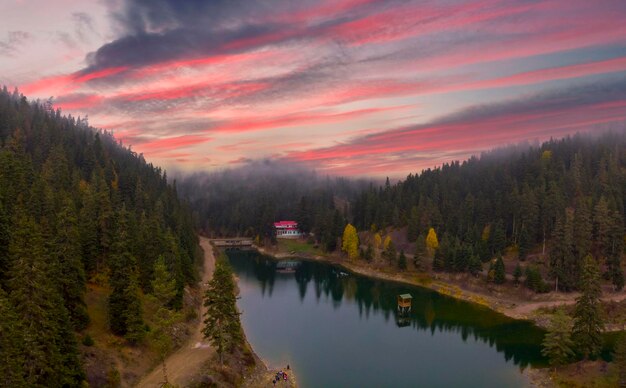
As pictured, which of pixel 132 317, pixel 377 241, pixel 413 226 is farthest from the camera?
pixel 377 241

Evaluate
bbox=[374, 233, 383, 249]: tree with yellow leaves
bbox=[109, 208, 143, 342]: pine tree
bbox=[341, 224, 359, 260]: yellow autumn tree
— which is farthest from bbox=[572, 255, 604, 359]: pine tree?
bbox=[374, 233, 383, 249]: tree with yellow leaves

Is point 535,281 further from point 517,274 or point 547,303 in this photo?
point 547,303

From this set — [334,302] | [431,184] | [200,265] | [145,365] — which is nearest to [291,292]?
[334,302]

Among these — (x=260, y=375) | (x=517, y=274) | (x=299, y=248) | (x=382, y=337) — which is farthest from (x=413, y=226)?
(x=260, y=375)

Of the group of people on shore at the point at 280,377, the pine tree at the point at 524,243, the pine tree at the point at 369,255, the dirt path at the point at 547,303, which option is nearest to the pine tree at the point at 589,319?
the dirt path at the point at 547,303

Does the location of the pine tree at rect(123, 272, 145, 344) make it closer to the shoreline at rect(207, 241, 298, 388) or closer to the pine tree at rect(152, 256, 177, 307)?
the pine tree at rect(152, 256, 177, 307)

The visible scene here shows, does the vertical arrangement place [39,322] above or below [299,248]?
above

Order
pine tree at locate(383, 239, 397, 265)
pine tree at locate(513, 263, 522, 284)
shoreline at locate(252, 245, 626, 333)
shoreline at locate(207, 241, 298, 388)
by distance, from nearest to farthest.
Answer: shoreline at locate(207, 241, 298, 388) → shoreline at locate(252, 245, 626, 333) → pine tree at locate(513, 263, 522, 284) → pine tree at locate(383, 239, 397, 265)
